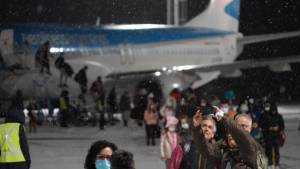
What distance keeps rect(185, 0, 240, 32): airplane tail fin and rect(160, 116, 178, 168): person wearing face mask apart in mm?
19062

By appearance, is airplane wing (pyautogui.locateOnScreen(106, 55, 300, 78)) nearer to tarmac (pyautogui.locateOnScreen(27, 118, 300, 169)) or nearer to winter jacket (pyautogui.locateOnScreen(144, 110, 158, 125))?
tarmac (pyautogui.locateOnScreen(27, 118, 300, 169))

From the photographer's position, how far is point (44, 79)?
71.5 feet

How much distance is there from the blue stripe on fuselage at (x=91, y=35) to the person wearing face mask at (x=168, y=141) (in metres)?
12.7

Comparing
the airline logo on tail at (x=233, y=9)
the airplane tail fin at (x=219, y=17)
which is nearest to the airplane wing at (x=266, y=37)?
the airplane tail fin at (x=219, y=17)

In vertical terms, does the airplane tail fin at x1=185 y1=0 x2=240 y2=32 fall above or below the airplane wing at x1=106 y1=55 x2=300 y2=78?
above

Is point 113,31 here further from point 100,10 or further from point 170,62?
point 100,10

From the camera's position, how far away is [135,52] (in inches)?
930

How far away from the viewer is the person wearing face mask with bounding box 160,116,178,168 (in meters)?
8.12

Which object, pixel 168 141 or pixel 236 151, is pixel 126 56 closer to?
pixel 168 141

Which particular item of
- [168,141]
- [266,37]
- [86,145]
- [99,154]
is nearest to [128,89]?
[266,37]

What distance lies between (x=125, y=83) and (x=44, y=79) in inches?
110

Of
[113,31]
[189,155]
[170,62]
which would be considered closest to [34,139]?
[113,31]

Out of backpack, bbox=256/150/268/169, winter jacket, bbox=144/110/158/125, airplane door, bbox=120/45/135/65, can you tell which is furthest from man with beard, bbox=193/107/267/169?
airplane door, bbox=120/45/135/65

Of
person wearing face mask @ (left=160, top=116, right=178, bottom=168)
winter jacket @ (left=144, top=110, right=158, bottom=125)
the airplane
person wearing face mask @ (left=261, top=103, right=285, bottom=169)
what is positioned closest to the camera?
person wearing face mask @ (left=160, top=116, right=178, bottom=168)
